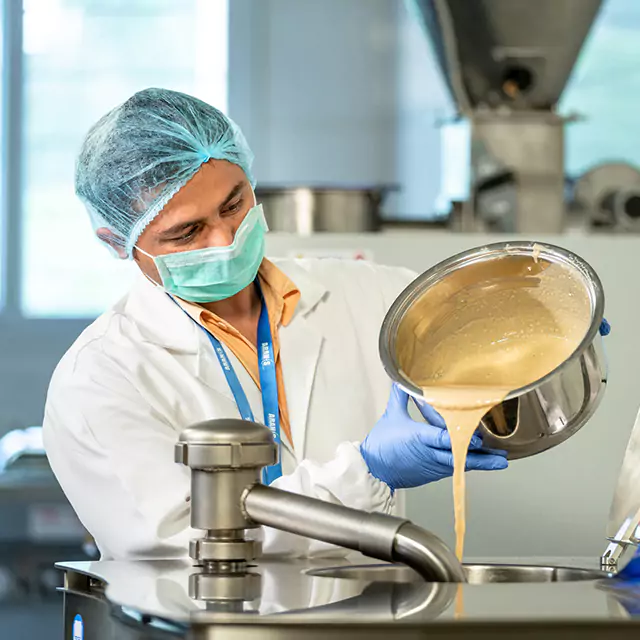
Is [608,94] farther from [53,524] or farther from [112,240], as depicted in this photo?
[112,240]

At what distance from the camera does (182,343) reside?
1.67 m

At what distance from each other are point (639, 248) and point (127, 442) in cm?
149

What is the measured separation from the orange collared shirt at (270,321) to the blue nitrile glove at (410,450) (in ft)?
1.12

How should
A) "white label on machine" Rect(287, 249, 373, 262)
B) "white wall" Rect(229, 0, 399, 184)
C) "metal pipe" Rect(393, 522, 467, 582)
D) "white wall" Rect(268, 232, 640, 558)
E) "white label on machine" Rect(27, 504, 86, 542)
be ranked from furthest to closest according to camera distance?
"white wall" Rect(229, 0, 399, 184) → "white label on machine" Rect(27, 504, 86, 542) → "white label on machine" Rect(287, 249, 373, 262) → "white wall" Rect(268, 232, 640, 558) → "metal pipe" Rect(393, 522, 467, 582)

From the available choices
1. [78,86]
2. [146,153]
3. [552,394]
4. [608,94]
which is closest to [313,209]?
[146,153]

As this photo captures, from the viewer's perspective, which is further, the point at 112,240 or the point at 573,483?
the point at 573,483

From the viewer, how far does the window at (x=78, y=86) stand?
14.1 feet

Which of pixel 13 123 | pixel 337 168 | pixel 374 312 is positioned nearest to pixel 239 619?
pixel 374 312

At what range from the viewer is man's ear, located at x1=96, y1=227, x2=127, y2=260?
1809 millimetres

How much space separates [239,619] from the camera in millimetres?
796

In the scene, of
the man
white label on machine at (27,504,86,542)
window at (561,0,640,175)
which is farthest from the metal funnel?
white label on machine at (27,504,86,542)

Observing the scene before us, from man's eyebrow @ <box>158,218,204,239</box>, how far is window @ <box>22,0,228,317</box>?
2.69 meters

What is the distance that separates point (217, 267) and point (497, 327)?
52cm

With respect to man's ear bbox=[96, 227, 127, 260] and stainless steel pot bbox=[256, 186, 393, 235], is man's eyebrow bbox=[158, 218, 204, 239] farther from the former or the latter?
stainless steel pot bbox=[256, 186, 393, 235]
